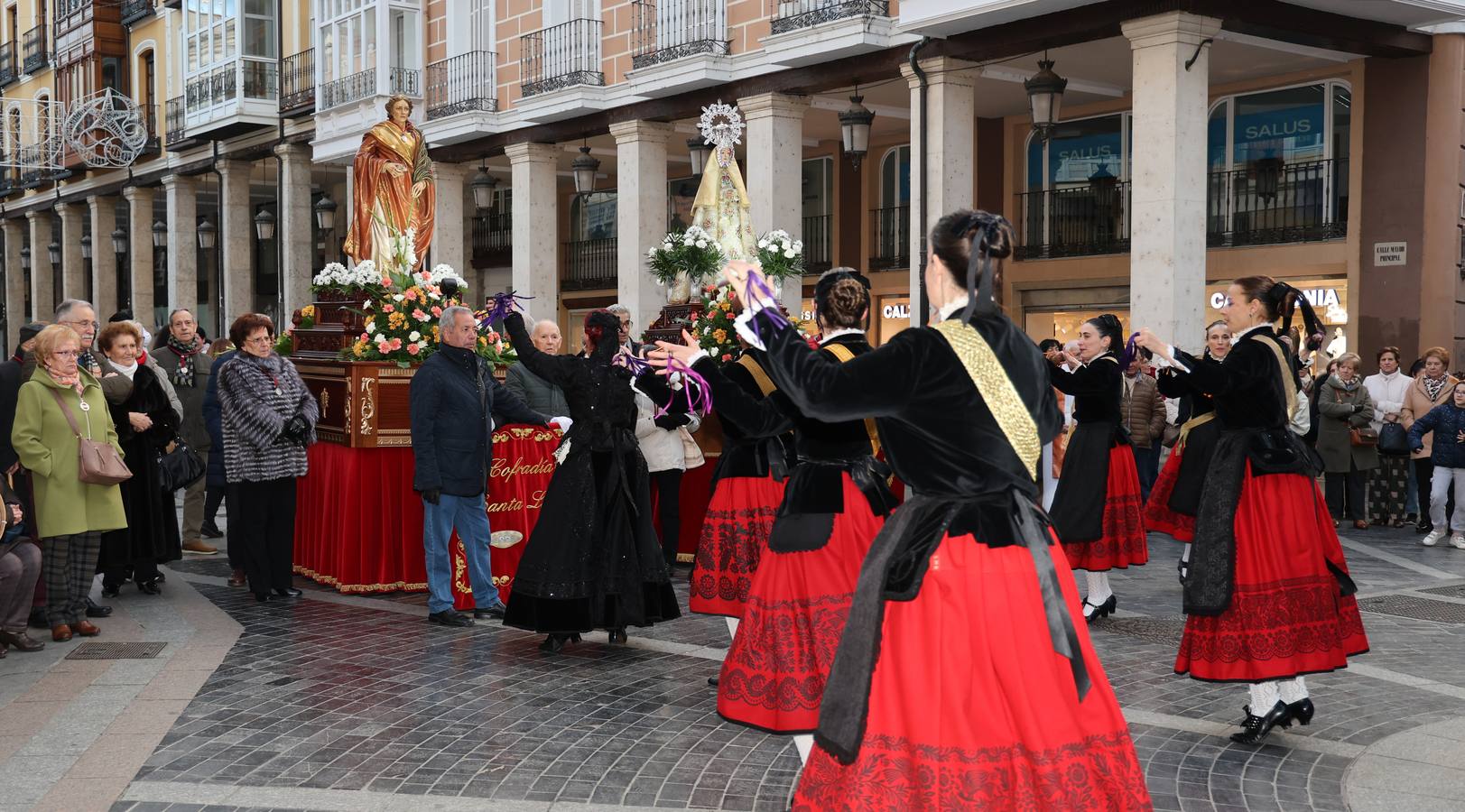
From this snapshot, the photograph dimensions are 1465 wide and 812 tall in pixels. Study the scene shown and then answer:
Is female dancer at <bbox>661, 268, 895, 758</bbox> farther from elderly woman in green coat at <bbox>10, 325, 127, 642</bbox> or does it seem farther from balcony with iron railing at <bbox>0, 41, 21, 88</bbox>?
balcony with iron railing at <bbox>0, 41, 21, 88</bbox>

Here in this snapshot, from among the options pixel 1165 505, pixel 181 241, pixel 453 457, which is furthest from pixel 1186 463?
pixel 181 241

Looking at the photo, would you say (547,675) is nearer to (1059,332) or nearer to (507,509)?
(507,509)

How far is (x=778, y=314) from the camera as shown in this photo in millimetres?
4008

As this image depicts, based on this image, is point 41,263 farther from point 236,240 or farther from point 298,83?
point 298,83

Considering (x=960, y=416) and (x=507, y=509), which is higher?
(x=960, y=416)

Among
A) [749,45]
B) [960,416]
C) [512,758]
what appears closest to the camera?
[960,416]

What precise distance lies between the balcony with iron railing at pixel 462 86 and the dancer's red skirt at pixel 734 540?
60.3 ft

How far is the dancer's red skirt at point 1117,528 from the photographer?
891cm

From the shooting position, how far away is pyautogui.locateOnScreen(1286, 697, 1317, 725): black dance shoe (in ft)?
20.0

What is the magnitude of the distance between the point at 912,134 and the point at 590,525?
1110 centimetres

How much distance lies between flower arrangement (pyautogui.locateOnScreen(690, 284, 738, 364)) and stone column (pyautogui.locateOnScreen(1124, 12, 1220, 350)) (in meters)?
5.61

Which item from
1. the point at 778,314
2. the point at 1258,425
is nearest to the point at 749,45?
the point at 1258,425

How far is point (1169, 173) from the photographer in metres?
14.9

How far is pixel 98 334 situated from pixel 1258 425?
797cm
